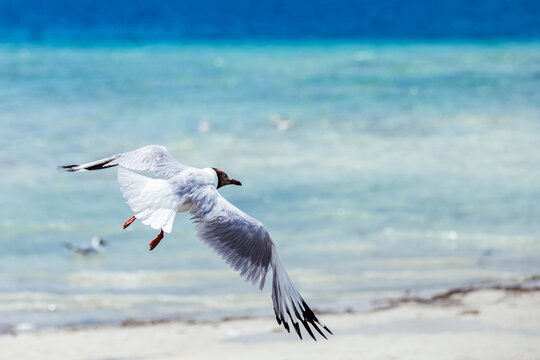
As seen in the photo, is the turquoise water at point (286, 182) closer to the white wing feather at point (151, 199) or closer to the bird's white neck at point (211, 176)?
the bird's white neck at point (211, 176)

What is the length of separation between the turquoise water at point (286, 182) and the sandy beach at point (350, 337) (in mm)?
362

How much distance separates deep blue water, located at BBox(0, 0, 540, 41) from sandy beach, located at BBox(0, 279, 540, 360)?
1101 inches

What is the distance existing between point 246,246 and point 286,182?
246 inches

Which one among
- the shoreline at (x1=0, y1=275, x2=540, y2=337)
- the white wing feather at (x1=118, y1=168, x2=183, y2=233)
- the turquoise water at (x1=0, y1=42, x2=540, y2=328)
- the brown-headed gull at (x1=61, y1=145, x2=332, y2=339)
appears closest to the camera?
the white wing feather at (x1=118, y1=168, x2=183, y2=233)

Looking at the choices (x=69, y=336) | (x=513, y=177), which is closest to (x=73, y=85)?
(x=513, y=177)

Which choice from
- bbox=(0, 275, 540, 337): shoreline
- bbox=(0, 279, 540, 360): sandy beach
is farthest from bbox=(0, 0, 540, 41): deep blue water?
bbox=(0, 279, 540, 360): sandy beach

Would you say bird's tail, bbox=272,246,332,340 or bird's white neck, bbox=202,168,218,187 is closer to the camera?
bird's tail, bbox=272,246,332,340

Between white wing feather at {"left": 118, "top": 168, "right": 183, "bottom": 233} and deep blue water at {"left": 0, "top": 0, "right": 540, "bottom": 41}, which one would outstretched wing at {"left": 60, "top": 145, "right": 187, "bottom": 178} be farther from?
deep blue water at {"left": 0, "top": 0, "right": 540, "bottom": 41}

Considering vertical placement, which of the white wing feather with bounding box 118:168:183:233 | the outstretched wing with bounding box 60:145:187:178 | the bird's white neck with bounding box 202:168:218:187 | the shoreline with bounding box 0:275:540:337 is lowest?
the shoreline with bounding box 0:275:540:337

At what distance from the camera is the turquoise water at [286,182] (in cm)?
774

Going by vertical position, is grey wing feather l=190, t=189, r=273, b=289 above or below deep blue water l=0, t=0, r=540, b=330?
below

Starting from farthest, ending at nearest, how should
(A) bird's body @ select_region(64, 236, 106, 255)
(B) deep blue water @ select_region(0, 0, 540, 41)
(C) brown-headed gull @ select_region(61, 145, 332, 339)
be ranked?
(B) deep blue water @ select_region(0, 0, 540, 41) < (A) bird's body @ select_region(64, 236, 106, 255) < (C) brown-headed gull @ select_region(61, 145, 332, 339)

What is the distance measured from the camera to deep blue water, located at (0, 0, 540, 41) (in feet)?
119

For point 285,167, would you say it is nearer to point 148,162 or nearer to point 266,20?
point 148,162
